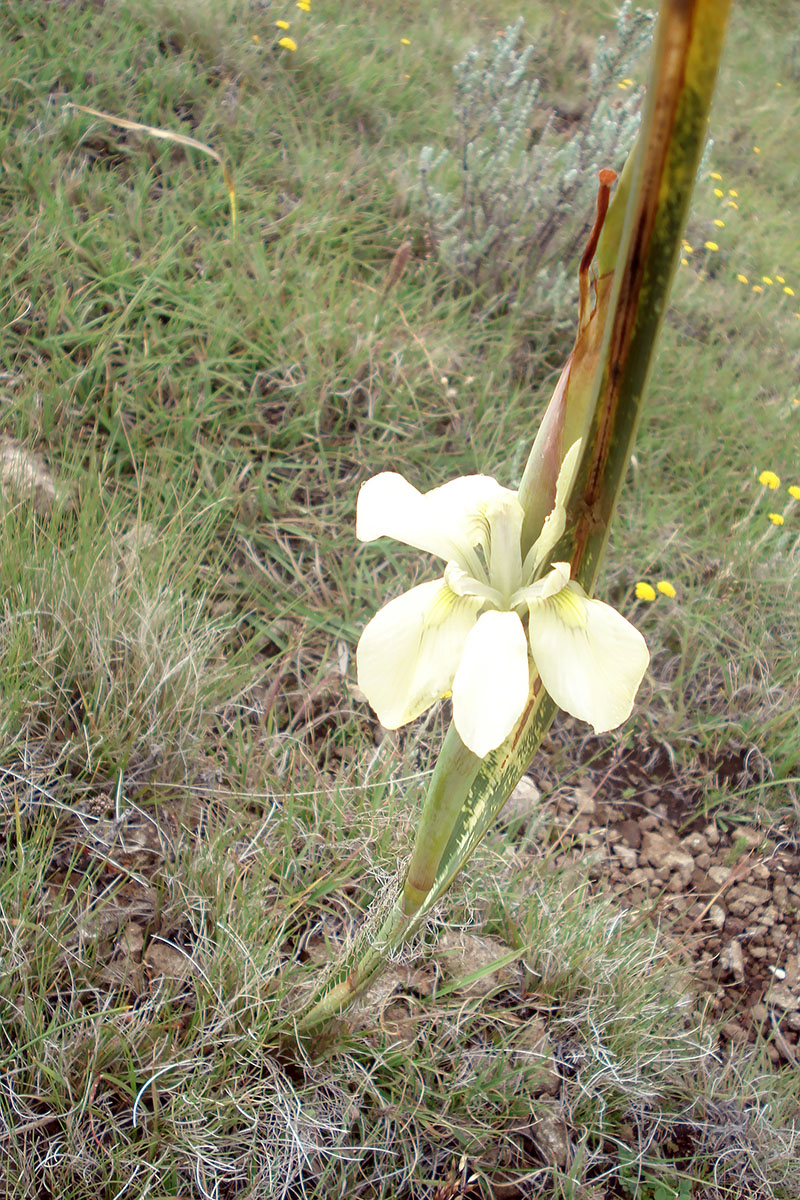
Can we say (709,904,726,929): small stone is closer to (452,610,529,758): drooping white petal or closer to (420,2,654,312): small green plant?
(452,610,529,758): drooping white petal

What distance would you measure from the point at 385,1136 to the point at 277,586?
98cm

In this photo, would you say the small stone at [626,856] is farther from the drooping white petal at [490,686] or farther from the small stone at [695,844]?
the drooping white petal at [490,686]

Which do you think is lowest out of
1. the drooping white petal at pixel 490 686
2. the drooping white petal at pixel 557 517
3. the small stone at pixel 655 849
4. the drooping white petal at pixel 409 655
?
the small stone at pixel 655 849

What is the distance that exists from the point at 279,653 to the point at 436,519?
91 centimetres

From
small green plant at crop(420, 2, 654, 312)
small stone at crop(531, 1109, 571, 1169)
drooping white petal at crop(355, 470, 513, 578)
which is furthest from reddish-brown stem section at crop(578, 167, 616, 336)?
small green plant at crop(420, 2, 654, 312)

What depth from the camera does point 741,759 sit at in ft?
5.40

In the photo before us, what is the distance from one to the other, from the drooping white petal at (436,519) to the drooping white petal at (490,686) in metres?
0.12

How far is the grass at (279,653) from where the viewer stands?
3.15 feet

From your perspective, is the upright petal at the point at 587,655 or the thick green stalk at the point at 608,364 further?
the upright petal at the point at 587,655

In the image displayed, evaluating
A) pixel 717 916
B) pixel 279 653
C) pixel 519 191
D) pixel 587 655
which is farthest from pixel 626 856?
pixel 519 191

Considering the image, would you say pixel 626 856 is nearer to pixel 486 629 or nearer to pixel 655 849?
pixel 655 849

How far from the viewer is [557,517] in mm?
526

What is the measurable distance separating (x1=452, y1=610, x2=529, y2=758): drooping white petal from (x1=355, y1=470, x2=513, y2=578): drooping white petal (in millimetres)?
118

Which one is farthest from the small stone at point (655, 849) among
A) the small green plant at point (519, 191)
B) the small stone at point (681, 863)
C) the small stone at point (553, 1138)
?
the small green plant at point (519, 191)
